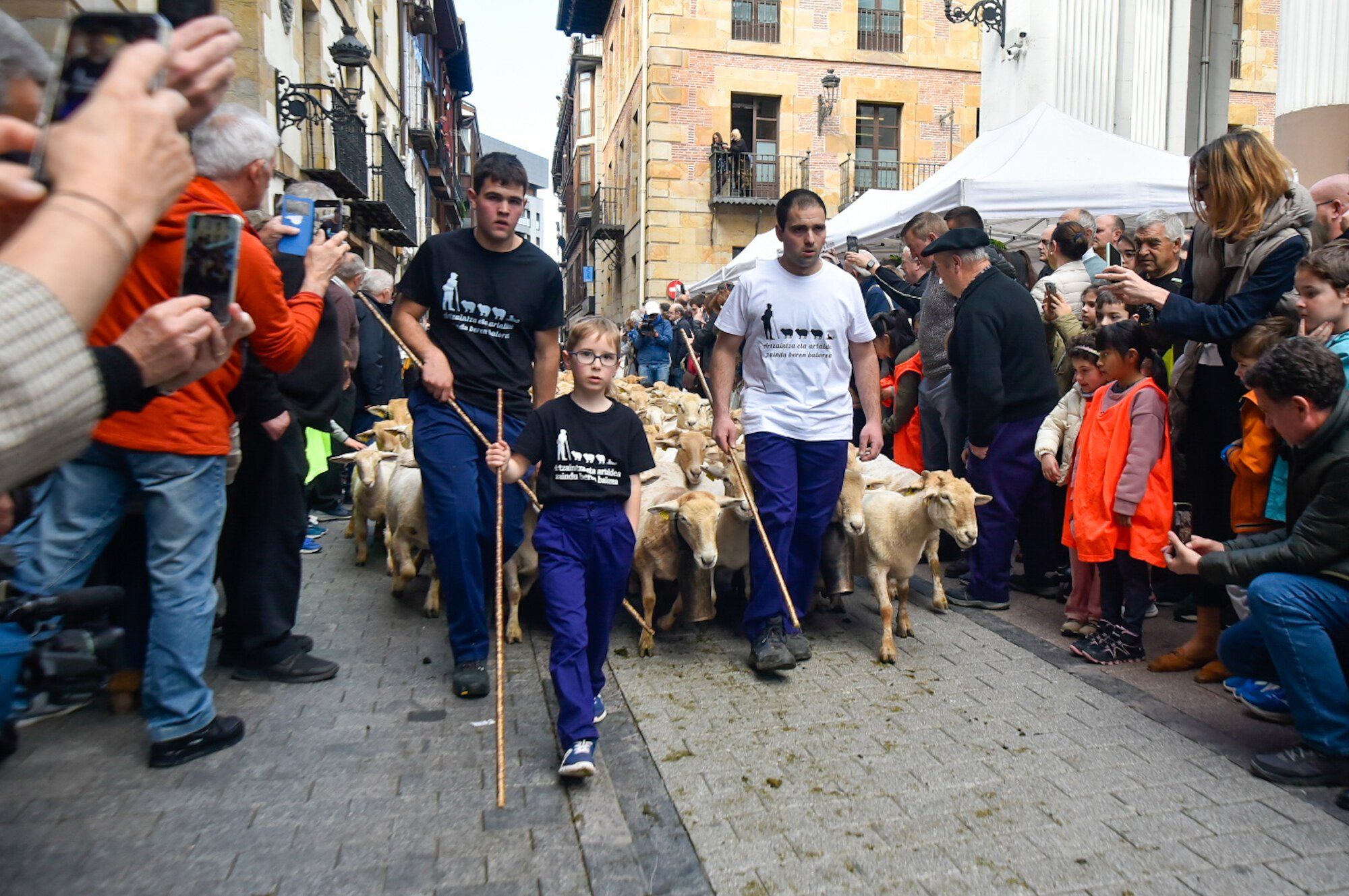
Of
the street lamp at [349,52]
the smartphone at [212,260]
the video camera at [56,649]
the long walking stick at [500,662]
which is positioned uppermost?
the street lamp at [349,52]

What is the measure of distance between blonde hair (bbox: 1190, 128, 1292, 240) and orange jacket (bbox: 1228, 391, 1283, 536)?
3.07 feet

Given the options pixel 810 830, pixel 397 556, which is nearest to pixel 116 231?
pixel 810 830

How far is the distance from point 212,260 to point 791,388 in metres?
3.53

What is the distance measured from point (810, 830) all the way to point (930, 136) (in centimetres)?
2965

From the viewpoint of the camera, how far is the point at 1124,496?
16.4 feet

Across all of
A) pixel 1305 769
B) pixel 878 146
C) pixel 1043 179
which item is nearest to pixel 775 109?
pixel 878 146

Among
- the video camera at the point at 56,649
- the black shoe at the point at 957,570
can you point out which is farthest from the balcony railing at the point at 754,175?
the video camera at the point at 56,649

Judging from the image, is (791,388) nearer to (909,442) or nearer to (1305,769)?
(1305,769)

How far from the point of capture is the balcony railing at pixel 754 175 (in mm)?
28500

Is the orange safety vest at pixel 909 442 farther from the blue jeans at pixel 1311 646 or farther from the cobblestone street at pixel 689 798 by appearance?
the blue jeans at pixel 1311 646

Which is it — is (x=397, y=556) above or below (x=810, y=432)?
below

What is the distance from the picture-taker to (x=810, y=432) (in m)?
5.00

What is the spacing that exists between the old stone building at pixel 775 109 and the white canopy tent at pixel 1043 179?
1826cm

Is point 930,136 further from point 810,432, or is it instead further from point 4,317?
point 4,317
